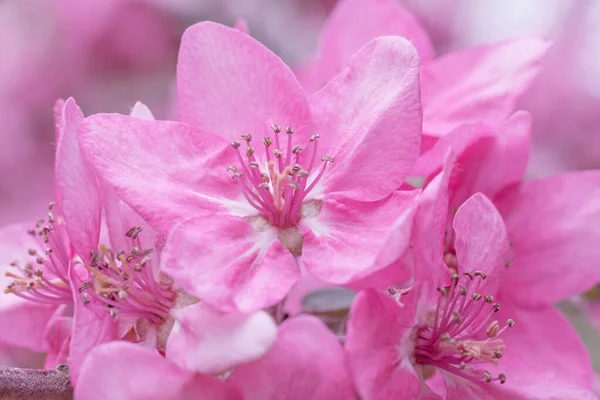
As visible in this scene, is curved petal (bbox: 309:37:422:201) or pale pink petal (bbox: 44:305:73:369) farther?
pale pink petal (bbox: 44:305:73:369)

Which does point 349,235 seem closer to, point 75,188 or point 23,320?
point 75,188

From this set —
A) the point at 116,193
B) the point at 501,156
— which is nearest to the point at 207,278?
the point at 116,193

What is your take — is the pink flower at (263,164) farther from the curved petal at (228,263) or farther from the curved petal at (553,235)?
the curved petal at (553,235)

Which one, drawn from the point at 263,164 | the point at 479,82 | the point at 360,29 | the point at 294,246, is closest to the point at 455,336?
the point at 294,246

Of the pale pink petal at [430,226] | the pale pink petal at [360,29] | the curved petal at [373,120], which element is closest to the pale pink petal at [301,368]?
the pale pink petal at [430,226]

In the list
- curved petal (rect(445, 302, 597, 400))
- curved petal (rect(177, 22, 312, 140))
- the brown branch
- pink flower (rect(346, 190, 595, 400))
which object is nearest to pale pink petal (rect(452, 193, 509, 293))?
pink flower (rect(346, 190, 595, 400))

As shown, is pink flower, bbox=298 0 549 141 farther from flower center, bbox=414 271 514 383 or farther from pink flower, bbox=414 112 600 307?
flower center, bbox=414 271 514 383
